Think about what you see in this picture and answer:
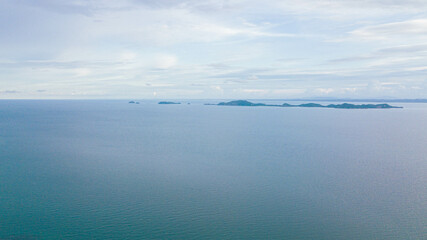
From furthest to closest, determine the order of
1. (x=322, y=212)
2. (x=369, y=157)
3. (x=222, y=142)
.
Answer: (x=222, y=142) < (x=369, y=157) < (x=322, y=212)

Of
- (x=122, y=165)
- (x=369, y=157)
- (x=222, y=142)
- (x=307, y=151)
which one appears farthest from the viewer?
(x=222, y=142)

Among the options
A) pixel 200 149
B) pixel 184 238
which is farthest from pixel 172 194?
pixel 200 149

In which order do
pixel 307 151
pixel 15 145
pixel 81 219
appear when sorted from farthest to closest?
pixel 15 145
pixel 307 151
pixel 81 219

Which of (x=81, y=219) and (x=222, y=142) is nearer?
(x=81, y=219)

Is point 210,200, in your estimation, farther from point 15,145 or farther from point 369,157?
point 15,145

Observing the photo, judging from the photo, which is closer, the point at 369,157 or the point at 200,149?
the point at 369,157

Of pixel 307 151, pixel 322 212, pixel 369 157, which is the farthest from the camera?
pixel 307 151

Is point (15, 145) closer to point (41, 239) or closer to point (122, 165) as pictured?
point (122, 165)

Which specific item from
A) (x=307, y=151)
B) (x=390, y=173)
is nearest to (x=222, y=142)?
(x=307, y=151)
